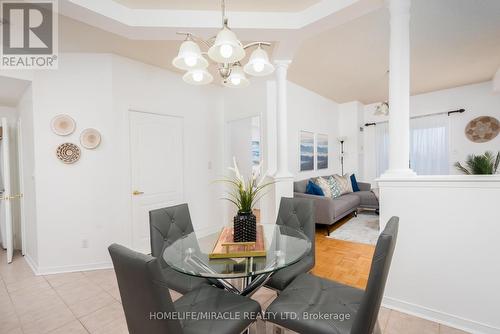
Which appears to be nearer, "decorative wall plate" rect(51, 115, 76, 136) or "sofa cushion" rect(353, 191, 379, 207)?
"decorative wall plate" rect(51, 115, 76, 136)

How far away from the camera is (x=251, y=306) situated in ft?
4.15

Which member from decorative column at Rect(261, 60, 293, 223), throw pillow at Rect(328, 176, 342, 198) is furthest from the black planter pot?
throw pillow at Rect(328, 176, 342, 198)

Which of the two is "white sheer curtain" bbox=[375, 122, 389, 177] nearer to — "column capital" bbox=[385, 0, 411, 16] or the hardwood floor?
the hardwood floor

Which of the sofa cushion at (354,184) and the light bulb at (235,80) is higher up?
the light bulb at (235,80)

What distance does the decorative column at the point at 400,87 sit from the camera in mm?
1862

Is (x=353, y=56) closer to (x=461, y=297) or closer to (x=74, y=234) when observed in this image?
(x=461, y=297)

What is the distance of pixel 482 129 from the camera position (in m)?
4.70

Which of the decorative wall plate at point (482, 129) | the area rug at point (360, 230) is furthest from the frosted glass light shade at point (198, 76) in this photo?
the decorative wall plate at point (482, 129)

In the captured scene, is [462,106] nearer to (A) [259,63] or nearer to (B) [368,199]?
(B) [368,199]

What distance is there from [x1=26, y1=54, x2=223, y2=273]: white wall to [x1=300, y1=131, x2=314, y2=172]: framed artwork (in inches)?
115

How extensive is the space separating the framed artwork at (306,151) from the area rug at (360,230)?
1.33 metres

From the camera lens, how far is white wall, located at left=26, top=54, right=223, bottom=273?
2578 mm

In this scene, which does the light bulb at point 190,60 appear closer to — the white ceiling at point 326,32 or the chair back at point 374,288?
the white ceiling at point 326,32

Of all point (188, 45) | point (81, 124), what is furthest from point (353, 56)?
point (81, 124)
